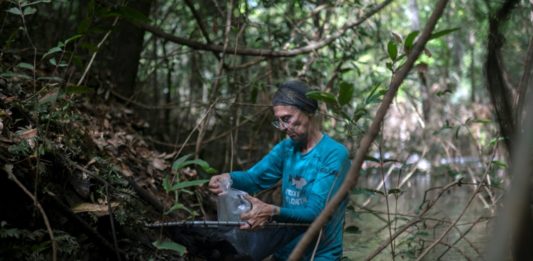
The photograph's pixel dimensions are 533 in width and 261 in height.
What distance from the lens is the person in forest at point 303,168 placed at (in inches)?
139

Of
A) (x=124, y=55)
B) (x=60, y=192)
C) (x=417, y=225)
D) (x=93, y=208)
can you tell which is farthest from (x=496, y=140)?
(x=124, y=55)

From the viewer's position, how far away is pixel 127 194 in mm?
3678

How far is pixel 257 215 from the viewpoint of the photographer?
310 centimetres

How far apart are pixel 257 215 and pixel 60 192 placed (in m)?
1.14

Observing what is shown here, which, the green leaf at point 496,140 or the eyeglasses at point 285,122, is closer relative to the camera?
the green leaf at point 496,140

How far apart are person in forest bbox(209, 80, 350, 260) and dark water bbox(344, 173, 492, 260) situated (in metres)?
0.53

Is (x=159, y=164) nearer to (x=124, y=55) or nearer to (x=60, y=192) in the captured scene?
(x=124, y=55)

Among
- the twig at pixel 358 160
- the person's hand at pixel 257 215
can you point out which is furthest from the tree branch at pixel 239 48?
the twig at pixel 358 160

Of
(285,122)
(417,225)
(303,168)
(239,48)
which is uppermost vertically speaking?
(239,48)

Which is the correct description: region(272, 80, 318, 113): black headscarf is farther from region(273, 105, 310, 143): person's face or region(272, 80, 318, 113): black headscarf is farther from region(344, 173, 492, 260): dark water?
region(344, 173, 492, 260): dark water

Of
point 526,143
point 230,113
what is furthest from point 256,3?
point 526,143

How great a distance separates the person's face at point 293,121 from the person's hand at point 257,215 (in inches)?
27.5

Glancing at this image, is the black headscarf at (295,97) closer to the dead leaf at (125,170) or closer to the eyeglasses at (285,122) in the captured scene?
the eyeglasses at (285,122)

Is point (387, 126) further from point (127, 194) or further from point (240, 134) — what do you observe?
point (127, 194)
